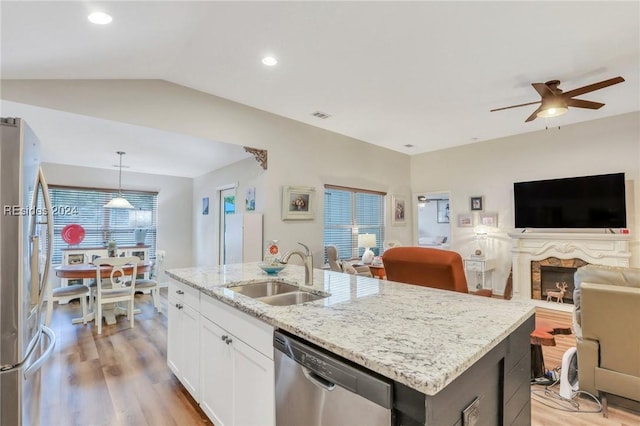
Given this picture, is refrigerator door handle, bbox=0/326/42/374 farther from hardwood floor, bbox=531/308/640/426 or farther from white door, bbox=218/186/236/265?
white door, bbox=218/186/236/265

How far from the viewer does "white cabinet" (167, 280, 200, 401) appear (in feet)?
7.14

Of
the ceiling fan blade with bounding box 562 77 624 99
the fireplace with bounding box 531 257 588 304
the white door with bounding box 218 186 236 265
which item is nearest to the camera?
the ceiling fan blade with bounding box 562 77 624 99

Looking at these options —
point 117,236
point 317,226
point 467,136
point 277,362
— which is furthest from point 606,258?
point 117,236

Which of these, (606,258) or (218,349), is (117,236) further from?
(606,258)

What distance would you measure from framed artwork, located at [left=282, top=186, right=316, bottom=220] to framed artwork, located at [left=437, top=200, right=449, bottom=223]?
5998 millimetres

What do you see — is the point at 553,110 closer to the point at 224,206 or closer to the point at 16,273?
the point at 16,273

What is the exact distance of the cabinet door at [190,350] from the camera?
216 centimetres

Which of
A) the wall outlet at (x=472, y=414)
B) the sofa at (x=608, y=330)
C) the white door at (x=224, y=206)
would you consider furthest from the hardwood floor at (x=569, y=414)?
the white door at (x=224, y=206)

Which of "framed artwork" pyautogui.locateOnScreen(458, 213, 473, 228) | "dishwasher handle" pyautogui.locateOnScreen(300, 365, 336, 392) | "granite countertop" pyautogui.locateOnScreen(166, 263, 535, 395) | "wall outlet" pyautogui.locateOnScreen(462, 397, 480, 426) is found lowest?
"wall outlet" pyautogui.locateOnScreen(462, 397, 480, 426)

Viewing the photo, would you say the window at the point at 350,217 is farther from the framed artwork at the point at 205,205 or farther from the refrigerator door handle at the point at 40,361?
the refrigerator door handle at the point at 40,361

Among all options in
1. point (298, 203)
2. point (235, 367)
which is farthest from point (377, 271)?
point (235, 367)

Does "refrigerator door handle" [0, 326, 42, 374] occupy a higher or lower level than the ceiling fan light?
lower

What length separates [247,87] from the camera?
3.62 metres

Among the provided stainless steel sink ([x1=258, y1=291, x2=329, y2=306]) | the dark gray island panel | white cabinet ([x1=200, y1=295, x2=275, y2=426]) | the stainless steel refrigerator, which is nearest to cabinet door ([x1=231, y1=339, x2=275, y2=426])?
white cabinet ([x1=200, y1=295, x2=275, y2=426])
